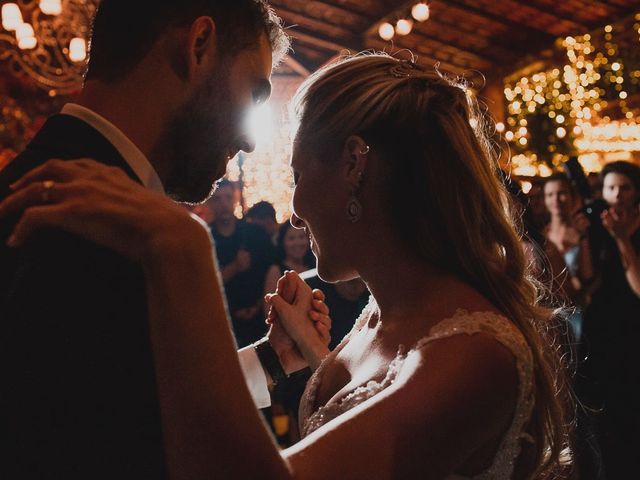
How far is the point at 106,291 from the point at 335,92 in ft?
2.45

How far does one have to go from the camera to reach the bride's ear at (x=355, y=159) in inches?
52.3

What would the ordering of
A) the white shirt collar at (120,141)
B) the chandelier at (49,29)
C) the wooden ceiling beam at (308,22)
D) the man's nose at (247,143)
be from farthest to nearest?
the wooden ceiling beam at (308,22)
the chandelier at (49,29)
the man's nose at (247,143)
the white shirt collar at (120,141)

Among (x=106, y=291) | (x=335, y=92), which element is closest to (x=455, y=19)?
(x=335, y=92)

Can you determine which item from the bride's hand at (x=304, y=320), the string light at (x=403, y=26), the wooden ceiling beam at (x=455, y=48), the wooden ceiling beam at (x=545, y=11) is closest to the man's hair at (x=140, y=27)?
the bride's hand at (x=304, y=320)

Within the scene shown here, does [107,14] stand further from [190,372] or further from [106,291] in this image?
[190,372]

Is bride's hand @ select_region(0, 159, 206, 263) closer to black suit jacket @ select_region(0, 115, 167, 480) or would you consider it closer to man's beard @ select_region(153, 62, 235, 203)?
black suit jacket @ select_region(0, 115, 167, 480)

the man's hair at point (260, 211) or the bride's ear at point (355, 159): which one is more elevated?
the man's hair at point (260, 211)

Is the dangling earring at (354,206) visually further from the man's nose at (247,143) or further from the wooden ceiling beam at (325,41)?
the wooden ceiling beam at (325,41)

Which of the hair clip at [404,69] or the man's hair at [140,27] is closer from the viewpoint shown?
the man's hair at [140,27]

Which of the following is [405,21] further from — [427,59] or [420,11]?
[427,59]

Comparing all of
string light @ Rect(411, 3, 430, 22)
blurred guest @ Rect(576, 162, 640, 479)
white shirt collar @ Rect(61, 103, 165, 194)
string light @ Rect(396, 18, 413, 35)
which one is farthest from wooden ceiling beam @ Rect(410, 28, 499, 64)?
white shirt collar @ Rect(61, 103, 165, 194)

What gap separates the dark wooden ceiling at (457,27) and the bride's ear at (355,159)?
24.4 feet

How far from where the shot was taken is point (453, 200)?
128 cm

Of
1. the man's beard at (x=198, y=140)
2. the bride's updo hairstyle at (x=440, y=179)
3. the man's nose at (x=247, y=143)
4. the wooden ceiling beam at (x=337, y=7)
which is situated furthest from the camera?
the wooden ceiling beam at (x=337, y=7)
